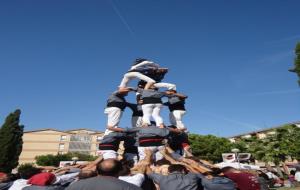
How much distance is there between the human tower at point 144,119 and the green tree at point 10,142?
3519 cm

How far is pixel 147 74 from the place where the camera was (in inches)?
337

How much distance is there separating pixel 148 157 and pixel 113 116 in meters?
2.01

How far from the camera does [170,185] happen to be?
155 inches

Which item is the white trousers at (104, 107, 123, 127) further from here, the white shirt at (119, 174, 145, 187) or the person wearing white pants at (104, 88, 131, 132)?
the white shirt at (119, 174, 145, 187)

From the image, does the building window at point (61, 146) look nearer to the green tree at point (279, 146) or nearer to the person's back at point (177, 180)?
the green tree at point (279, 146)

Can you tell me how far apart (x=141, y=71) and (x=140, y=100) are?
3.07 feet

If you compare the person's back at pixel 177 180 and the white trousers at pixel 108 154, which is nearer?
the person's back at pixel 177 180

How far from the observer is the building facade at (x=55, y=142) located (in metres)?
79.2

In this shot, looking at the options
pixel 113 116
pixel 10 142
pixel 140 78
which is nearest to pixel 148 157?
pixel 113 116

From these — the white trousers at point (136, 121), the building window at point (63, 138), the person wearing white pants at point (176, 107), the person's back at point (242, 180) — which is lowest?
the person's back at point (242, 180)

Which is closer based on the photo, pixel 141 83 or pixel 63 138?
Result: pixel 141 83

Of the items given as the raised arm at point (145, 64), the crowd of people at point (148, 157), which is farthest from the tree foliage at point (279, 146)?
the raised arm at point (145, 64)

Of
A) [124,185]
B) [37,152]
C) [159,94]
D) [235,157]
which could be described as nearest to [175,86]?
[159,94]

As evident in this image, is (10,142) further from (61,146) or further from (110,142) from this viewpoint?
(61,146)
